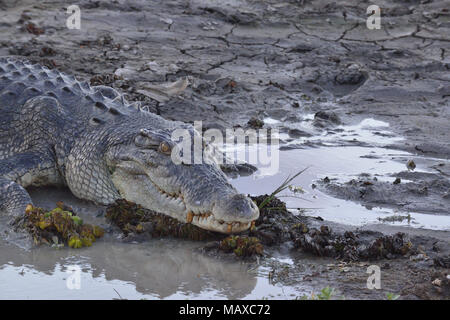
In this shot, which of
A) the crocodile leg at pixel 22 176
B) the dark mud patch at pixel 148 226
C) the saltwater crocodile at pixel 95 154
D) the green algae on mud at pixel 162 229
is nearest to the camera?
the green algae on mud at pixel 162 229

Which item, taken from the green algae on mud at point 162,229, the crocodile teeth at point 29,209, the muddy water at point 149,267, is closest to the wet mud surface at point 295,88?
the muddy water at point 149,267

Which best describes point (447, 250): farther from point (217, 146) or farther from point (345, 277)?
point (217, 146)

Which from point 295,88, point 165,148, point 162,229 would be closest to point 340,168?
point 165,148

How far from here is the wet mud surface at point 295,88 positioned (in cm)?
427

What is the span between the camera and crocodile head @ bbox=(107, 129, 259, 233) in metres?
4.25

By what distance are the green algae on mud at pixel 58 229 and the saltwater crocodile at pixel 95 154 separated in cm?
26

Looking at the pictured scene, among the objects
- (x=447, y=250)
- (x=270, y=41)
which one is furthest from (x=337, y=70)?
(x=447, y=250)

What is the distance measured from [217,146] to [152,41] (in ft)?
13.0

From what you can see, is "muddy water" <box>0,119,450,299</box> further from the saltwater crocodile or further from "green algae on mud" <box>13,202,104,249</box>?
the saltwater crocodile

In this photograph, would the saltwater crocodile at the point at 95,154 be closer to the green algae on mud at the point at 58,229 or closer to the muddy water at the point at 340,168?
the green algae on mud at the point at 58,229

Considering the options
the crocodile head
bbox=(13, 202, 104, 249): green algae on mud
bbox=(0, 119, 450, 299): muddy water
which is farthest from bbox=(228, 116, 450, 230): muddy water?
bbox=(13, 202, 104, 249): green algae on mud

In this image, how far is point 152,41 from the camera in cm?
1028

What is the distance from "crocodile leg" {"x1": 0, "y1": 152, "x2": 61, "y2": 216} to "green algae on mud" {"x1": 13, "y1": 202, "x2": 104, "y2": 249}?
0.33m

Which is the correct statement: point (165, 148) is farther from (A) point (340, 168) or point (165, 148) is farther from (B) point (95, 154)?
(A) point (340, 168)
